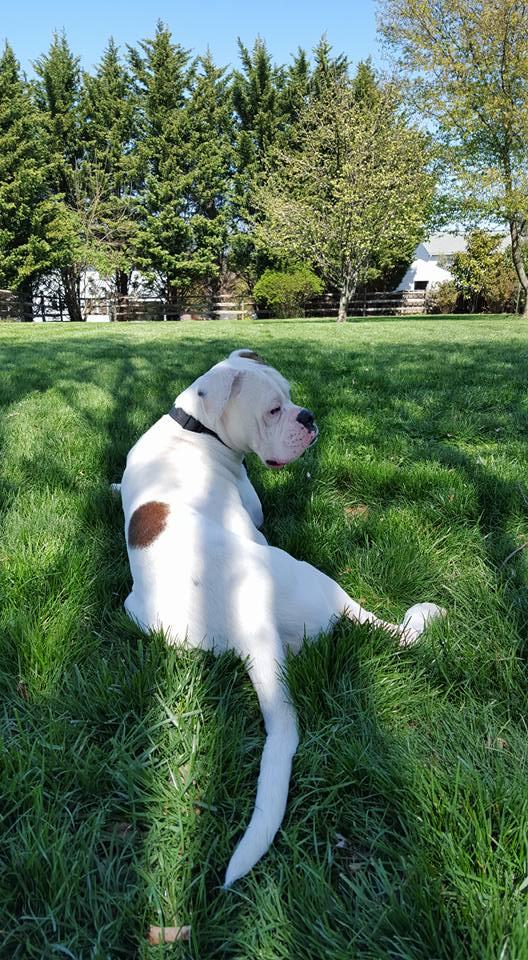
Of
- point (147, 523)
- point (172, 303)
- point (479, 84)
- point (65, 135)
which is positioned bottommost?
point (147, 523)

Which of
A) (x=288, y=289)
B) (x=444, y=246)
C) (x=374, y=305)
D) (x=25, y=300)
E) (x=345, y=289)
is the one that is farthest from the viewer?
(x=444, y=246)

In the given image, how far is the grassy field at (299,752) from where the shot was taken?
1140 millimetres

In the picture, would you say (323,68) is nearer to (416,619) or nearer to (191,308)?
(191,308)

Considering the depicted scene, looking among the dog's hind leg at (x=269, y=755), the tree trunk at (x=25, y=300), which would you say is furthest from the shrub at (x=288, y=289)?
the dog's hind leg at (x=269, y=755)

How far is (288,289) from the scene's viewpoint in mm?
31438

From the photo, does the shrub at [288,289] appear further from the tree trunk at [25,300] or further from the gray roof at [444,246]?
the gray roof at [444,246]

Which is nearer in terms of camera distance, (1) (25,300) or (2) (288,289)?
(1) (25,300)

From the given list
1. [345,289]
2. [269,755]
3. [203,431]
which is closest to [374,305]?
[345,289]

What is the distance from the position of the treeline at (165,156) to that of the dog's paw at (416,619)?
31.4 meters

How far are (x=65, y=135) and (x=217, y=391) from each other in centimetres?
3788

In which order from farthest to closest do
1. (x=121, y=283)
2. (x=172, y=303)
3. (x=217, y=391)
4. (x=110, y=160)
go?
1. (x=121, y=283)
2. (x=172, y=303)
3. (x=110, y=160)
4. (x=217, y=391)

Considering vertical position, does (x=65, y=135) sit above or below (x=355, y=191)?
above

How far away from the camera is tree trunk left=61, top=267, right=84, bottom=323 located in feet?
107

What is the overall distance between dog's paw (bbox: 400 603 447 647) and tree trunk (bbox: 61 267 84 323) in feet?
115
